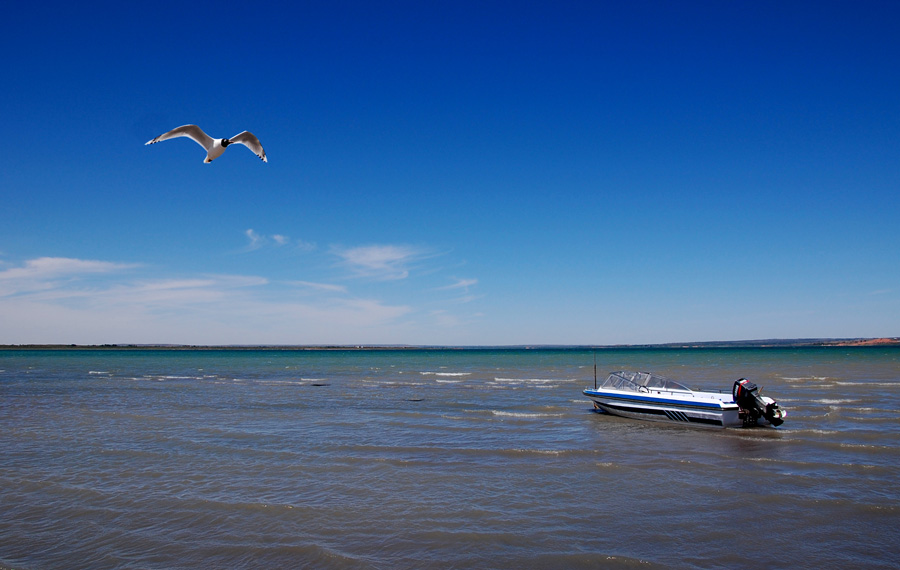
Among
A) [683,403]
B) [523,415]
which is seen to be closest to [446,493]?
[523,415]

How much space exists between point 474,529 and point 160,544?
4.59 metres

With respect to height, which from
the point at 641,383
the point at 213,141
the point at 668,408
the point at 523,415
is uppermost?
the point at 213,141

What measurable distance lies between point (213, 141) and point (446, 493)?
12831 millimetres

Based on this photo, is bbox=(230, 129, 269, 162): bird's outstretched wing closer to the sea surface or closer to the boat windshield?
the sea surface

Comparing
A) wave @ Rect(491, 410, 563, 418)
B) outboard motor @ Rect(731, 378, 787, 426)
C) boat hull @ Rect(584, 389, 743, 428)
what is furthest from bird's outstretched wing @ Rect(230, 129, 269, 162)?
outboard motor @ Rect(731, 378, 787, 426)

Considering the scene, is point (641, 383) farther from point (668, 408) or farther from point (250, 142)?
point (250, 142)

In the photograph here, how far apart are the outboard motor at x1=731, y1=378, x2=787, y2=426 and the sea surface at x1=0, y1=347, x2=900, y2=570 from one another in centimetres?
57

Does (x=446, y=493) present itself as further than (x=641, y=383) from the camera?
No

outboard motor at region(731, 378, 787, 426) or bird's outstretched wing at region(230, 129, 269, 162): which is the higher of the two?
bird's outstretched wing at region(230, 129, 269, 162)

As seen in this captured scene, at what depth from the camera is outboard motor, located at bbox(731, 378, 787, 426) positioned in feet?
58.2

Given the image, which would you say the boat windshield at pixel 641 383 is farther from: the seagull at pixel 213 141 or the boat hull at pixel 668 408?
the seagull at pixel 213 141

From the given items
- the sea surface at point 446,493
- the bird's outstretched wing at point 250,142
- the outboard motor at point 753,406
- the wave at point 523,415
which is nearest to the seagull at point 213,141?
the bird's outstretched wing at point 250,142

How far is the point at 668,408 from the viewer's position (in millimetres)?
19469

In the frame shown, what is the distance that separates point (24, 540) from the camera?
786 cm
